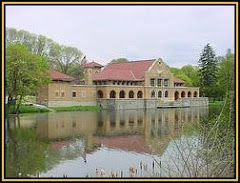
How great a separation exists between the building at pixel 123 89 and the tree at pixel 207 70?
312 cm

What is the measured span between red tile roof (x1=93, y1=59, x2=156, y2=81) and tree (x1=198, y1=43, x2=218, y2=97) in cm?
1147

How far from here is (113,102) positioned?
42406 millimetres

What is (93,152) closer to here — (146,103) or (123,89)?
(146,103)

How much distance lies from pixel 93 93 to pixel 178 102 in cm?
1239

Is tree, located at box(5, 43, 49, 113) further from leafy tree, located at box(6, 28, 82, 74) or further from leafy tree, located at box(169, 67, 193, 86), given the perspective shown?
leafy tree, located at box(169, 67, 193, 86)

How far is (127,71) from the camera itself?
5122cm

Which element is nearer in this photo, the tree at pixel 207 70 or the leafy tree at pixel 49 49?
the leafy tree at pixel 49 49

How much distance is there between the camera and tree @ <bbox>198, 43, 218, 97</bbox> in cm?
5781

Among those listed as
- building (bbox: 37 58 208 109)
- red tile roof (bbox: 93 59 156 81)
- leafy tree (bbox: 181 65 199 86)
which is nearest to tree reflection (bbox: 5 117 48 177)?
building (bbox: 37 58 208 109)

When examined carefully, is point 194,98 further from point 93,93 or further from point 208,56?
point 93,93

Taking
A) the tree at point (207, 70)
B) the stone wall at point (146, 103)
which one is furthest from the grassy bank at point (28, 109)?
the tree at point (207, 70)

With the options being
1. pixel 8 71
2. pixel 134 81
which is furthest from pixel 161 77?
pixel 8 71

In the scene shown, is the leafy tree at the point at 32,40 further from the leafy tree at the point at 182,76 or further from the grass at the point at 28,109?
the leafy tree at the point at 182,76

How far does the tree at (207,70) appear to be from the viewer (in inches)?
2276
